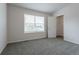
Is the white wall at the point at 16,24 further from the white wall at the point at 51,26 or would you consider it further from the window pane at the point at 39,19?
the white wall at the point at 51,26

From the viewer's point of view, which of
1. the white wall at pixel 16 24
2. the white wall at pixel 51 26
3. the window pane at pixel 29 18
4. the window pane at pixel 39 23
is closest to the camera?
the white wall at pixel 16 24

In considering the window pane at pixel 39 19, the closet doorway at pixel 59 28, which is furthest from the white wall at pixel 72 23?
the closet doorway at pixel 59 28

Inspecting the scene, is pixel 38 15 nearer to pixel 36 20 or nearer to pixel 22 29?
pixel 36 20

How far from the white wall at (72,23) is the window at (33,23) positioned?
2.08 metres

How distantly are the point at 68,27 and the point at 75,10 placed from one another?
118cm

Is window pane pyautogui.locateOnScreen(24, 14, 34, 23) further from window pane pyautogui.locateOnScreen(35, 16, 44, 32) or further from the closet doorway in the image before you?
the closet doorway

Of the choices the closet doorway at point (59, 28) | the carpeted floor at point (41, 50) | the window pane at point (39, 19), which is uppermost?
the window pane at point (39, 19)

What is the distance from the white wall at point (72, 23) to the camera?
4.89 metres

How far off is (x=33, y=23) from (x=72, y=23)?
2.78 meters

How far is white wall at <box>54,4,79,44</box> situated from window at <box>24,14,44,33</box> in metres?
2.08

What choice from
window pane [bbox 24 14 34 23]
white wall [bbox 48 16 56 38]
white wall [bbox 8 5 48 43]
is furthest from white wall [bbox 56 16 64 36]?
white wall [bbox 8 5 48 43]

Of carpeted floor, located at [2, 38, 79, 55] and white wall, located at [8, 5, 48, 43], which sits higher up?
white wall, located at [8, 5, 48, 43]

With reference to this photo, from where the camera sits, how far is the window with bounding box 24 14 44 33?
6.07 m
